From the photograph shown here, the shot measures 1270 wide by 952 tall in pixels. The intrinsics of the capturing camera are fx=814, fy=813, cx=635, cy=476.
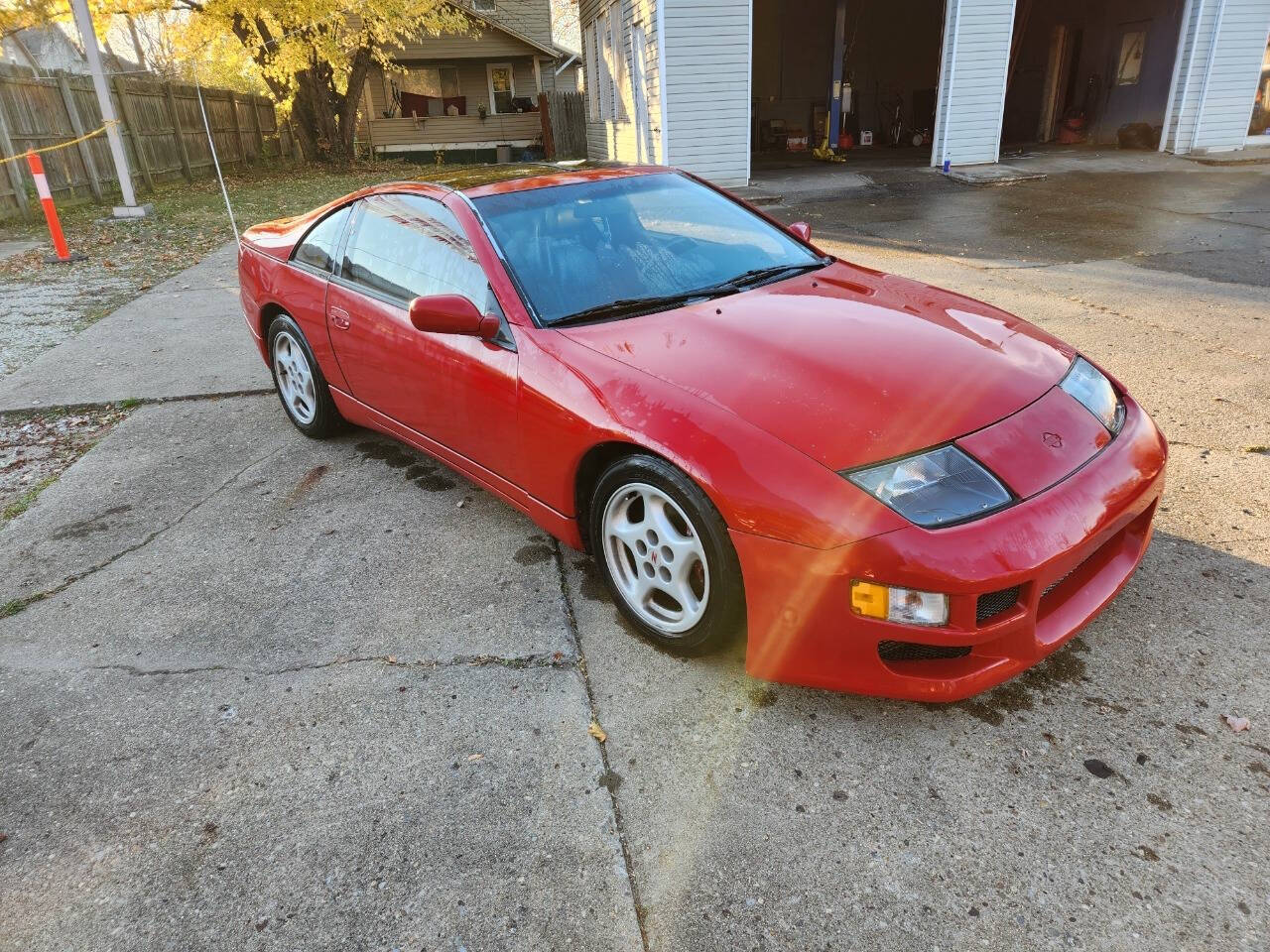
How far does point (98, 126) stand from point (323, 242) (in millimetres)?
16667

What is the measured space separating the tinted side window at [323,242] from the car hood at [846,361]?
1.83 metres

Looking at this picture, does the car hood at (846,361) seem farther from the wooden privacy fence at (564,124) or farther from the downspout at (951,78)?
the wooden privacy fence at (564,124)

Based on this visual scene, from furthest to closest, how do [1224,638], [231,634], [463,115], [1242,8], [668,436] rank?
[463,115]
[1242,8]
[231,634]
[1224,638]
[668,436]

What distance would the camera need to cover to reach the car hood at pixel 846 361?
2.20 metres

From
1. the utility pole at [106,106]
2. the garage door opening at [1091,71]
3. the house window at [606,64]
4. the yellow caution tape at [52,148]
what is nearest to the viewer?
the utility pole at [106,106]

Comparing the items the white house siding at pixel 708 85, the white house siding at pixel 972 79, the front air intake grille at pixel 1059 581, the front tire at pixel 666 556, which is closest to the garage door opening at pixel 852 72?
the white house siding at pixel 972 79

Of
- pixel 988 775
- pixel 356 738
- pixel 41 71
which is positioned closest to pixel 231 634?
pixel 356 738

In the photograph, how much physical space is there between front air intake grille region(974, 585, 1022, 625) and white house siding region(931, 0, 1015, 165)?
14.5 m

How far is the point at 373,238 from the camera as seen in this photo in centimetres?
367

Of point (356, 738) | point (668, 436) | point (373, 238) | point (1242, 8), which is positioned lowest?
point (356, 738)

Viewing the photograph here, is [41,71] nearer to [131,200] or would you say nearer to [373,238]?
[131,200]

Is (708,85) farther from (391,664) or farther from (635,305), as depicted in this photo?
(391,664)

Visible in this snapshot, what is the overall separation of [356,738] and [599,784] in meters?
0.75

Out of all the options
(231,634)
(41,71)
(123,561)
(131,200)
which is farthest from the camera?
(41,71)
